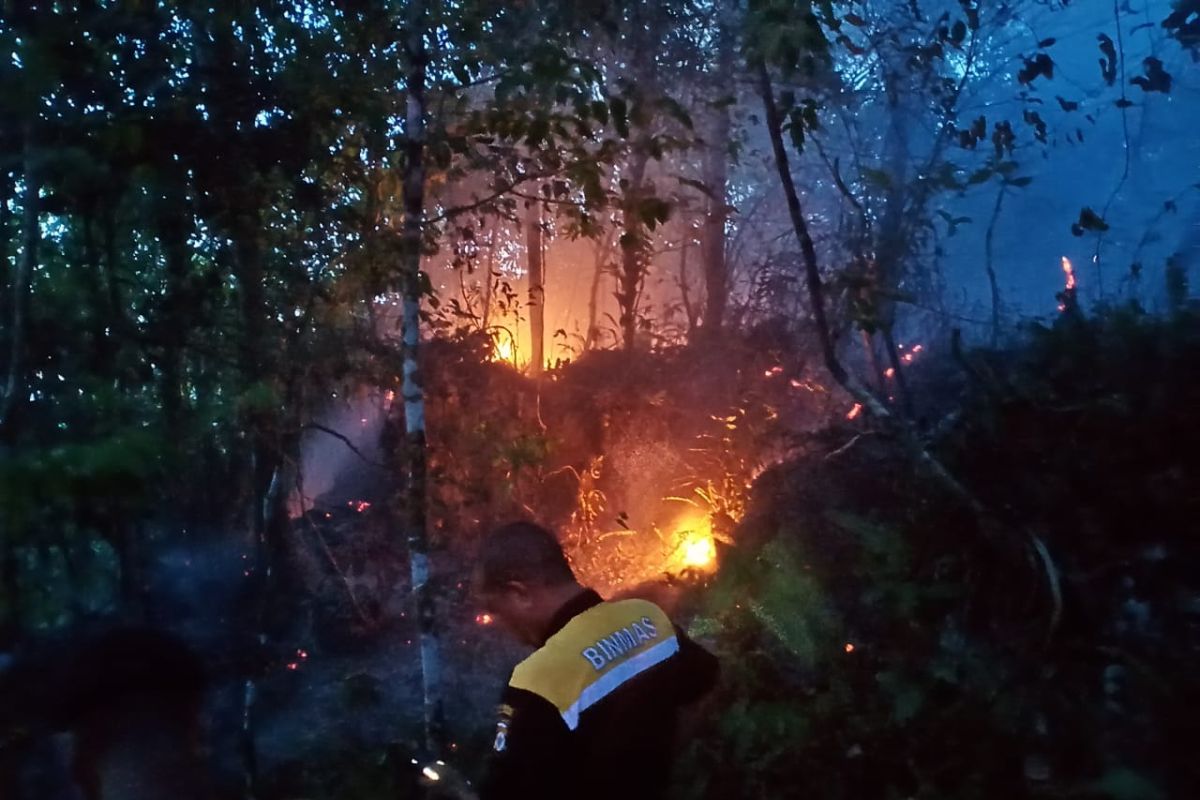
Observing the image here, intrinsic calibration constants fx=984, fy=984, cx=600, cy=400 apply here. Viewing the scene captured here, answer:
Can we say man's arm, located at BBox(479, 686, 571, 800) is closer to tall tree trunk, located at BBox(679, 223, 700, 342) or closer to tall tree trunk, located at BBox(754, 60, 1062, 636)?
tall tree trunk, located at BBox(754, 60, 1062, 636)

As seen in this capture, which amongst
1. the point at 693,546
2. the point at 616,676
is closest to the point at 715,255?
the point at 693,546

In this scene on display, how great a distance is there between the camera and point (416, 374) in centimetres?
561

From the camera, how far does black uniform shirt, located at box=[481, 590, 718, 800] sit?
8.32 feet

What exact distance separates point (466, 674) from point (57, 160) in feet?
17.7

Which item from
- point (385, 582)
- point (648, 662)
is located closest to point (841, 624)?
A: point (648, 662)

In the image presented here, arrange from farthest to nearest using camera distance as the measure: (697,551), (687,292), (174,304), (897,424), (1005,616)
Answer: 1. (687,292)
2. (697,551)
3. (174,304)
4. (897,424)
5. (1005,616)

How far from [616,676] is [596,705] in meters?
0.11

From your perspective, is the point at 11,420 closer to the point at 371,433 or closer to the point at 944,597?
the point at 944,597

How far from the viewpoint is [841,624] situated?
5.15m

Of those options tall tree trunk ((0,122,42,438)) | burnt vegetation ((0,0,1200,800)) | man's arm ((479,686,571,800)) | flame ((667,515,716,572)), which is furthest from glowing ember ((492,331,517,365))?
man's arm ((479,686,571,800))

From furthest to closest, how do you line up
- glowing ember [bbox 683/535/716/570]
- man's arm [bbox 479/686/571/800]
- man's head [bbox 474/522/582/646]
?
glowing ember [bbox 683/535/716/570] < man's head [bbox 474/522/582/646] < man's arm [bbox 479/686/571/800]

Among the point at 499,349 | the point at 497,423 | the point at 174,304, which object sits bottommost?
the point at 497,423

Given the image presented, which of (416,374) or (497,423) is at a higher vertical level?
(416,374)

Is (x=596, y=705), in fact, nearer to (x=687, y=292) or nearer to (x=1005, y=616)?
(x=1005, y=616)
